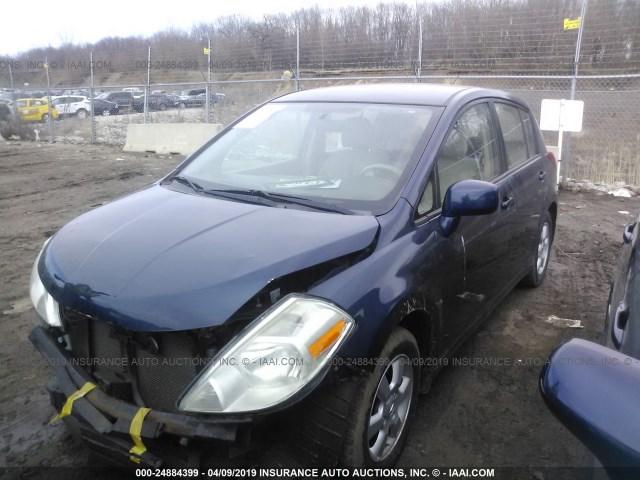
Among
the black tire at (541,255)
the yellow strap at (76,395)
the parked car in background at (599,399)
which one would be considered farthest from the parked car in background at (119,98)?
the parked car in background at (599,399)

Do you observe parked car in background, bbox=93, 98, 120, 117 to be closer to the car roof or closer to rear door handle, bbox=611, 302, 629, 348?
the car roof

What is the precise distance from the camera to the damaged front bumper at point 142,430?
1737mm

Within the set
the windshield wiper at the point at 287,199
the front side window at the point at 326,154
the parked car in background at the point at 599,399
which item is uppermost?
the front side window at the point at 326,154

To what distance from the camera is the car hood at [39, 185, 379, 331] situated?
184 cm

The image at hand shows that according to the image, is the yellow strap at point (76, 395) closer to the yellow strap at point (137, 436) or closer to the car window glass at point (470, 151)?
the yellow strap at point (137, 436)

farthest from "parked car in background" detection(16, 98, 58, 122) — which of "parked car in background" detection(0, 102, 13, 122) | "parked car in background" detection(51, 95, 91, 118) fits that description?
"parked car in background" detection(0, 102, 13, 122)

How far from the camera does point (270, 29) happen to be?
1421cm

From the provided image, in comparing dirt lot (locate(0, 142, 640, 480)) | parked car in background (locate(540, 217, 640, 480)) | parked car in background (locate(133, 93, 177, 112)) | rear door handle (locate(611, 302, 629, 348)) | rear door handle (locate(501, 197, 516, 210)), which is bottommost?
dirt lot (locate(0, 142, 640, 480))

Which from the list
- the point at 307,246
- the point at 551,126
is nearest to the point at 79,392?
the point at 307,246

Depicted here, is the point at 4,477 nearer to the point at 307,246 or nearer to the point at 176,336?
the point at 176,336

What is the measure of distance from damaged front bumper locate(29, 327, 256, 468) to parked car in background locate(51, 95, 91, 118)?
27.8 m

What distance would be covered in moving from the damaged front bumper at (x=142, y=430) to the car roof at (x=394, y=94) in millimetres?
2209

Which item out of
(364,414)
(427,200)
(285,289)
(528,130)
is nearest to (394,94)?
(427,200)

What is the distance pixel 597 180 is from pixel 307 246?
29.9 feet
